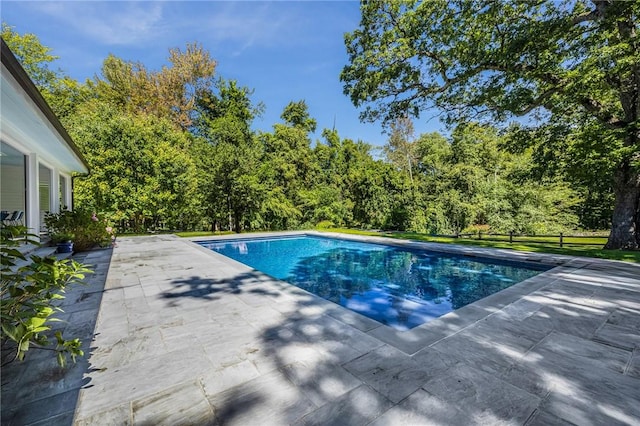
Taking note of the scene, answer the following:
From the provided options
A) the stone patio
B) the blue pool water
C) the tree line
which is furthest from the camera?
the tree line

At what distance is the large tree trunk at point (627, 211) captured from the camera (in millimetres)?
7605

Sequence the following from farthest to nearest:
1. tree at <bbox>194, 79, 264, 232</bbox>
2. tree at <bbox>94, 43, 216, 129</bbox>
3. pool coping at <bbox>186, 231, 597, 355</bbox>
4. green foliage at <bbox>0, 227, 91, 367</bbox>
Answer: tree at <bbox>94, 43, 216, 129</bbox> → tree at <bbox>194, 79, 264, 232</bbox> → pool coping at <bbox>186, 231, 597, 355</bbox> → green foliage at <bbox>0, 227, 91, 367</bbox>

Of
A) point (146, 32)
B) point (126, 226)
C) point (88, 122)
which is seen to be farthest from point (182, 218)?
point (146, 32)

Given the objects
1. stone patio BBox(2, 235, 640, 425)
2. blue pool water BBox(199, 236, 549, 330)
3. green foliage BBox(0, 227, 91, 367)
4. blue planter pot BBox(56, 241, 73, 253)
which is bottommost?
blue pool water BBox(199, 236, 549, 330)

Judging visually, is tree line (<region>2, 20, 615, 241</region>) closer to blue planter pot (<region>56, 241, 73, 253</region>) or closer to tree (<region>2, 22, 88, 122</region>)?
tree (<region>2, 22, 88, 122</region>)

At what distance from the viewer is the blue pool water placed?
4.87m

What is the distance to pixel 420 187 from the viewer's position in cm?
1816

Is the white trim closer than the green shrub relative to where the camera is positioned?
Yes

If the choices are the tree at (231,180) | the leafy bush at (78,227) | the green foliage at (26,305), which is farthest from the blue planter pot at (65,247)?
the tree at (231,180)

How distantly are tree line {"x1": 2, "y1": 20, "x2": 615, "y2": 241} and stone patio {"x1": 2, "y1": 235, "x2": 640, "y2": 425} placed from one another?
8.52 metres

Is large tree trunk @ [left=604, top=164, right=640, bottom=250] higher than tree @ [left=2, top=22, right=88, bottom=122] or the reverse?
the reverse

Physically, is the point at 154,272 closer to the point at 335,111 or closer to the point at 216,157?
the point at 216,157

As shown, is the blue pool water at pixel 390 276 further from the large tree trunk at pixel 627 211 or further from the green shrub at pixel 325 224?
the green shrub at pixel 325 224

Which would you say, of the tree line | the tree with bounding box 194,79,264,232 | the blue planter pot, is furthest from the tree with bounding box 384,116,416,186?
the blue planter pot
